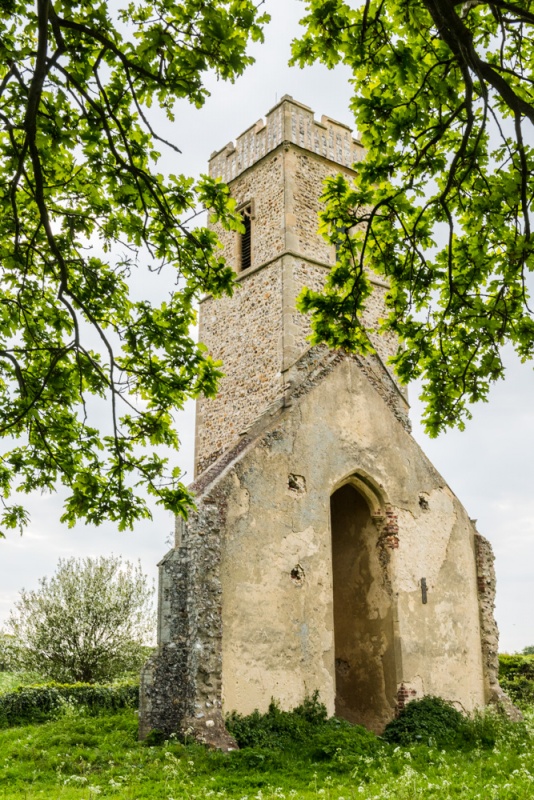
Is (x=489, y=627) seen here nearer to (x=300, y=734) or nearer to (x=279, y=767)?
(x=300, y=734)

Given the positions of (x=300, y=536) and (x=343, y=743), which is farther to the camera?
(x=300, y=536)

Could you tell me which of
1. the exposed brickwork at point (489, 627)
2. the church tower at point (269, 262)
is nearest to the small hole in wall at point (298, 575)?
the church tower at point (269, 262)

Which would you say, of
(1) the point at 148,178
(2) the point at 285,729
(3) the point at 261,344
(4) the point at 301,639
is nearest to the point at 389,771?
(2) the point at 285,729

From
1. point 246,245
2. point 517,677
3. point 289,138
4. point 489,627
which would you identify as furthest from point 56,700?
point 289,138

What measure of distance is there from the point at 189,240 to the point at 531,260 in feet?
11.1

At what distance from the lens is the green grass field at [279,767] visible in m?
8.15

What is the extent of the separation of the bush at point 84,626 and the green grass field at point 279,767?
8750 millimetres

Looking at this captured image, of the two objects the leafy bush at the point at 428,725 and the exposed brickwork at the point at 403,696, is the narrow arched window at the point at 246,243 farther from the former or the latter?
the leafy bush at the point at 428,725

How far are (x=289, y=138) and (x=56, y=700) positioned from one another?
1584 centimetres

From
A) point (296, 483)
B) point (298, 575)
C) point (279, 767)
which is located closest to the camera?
point (279, 767)

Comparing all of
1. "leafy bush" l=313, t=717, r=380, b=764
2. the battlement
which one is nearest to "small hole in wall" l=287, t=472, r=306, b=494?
"leafy bush" l=313, t=717, r=380, b=764

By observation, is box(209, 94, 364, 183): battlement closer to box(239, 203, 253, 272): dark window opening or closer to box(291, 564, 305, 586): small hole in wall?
box(239, 203, 253, 272): dark window opening

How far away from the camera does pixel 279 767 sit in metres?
10.1

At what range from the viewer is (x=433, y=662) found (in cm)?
1455
